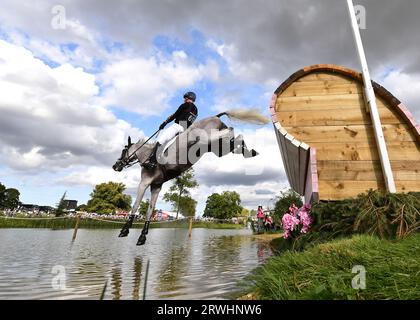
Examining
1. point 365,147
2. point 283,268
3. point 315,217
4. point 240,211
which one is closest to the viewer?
point 283,268

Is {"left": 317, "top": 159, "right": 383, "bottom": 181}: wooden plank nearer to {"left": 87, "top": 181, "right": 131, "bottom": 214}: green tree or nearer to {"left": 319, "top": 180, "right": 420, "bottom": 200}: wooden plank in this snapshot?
{"left": 319, "top": 180, "right": 420, "bottom": 200}: wooden plank

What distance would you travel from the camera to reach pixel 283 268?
303 centimetres

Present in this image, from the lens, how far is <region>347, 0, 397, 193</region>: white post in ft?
17.3

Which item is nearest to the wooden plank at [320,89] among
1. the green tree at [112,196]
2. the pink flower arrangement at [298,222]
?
the pink flower arrangement at [298,222]

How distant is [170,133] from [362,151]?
12.7ft

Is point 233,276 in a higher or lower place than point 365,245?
lower

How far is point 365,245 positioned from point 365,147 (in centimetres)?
330

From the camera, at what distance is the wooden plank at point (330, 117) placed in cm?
602

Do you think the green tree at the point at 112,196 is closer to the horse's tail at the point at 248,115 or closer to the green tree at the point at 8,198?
the horse's tail at the point at 248,115

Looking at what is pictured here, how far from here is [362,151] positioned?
230 inches

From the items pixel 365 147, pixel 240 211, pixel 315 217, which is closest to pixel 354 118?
pixel 365 147

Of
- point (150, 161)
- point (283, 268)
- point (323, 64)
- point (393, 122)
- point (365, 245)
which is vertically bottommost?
point (283, 268)

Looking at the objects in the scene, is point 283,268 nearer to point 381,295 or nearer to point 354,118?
point 381,295

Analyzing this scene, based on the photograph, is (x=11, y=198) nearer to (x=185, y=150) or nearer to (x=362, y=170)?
(x=185, y=150)
